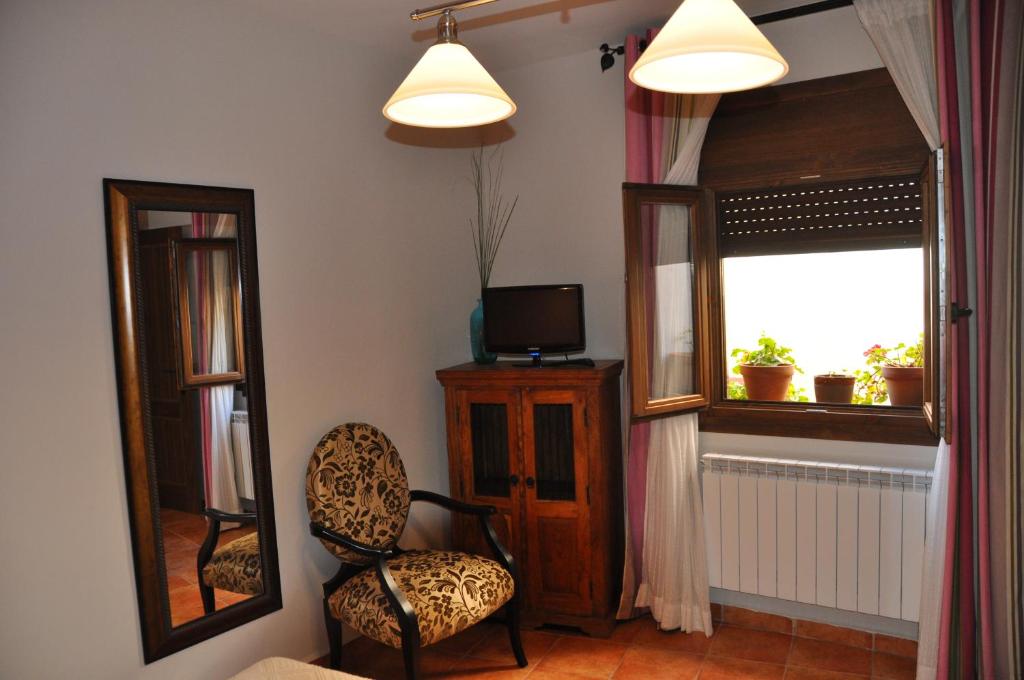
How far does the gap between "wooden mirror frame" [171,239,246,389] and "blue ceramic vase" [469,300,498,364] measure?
4.20 feet

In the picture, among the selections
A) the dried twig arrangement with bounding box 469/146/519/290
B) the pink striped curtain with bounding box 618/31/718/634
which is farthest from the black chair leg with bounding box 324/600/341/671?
the dried twig arrangement with bounding box 469/146/519/290

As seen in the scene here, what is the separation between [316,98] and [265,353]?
116 cm

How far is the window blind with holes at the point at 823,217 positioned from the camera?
315 cm

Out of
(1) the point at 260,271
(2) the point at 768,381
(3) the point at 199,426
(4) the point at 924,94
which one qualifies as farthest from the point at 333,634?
(4) the point at 924,94

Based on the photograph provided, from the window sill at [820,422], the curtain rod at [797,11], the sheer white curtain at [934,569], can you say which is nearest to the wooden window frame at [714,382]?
the window sill at [820,422]

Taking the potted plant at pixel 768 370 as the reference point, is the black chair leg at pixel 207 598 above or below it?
below

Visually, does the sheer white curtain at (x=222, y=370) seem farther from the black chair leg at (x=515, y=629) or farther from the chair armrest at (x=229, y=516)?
the black chair leg at (x=515, y=629)

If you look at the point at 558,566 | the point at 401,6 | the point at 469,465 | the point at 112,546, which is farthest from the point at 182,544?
the point at 401,6

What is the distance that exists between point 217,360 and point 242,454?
39 centimetres

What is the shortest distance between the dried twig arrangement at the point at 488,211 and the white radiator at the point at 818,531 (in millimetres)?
1605

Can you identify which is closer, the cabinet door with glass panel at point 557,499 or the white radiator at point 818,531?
the white radiator at point 818,531

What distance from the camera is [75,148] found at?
2479mm

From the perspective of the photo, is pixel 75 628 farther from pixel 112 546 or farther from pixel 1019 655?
pixel 1019 655

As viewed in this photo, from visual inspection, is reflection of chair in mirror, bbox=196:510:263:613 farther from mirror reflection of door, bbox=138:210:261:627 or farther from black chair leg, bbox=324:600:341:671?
black chair leg, bbox=324:600:341:671
